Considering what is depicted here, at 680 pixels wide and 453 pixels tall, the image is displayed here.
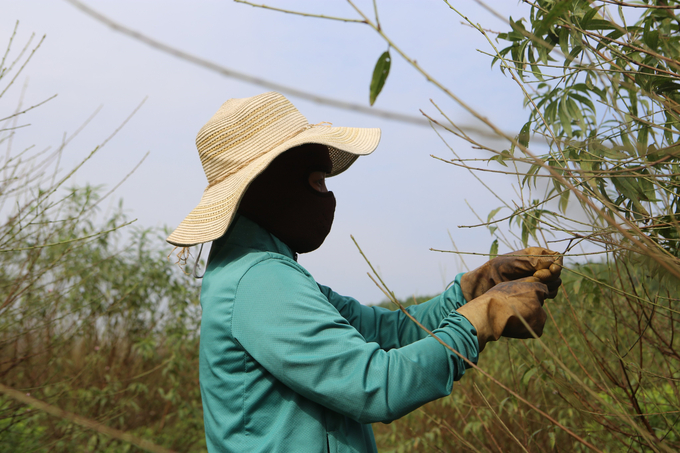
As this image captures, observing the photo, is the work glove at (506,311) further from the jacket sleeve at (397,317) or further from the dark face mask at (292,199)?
the dark face mask at (292,199)

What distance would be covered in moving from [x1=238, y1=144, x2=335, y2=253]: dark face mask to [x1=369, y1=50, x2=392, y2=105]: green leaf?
1.01 meters

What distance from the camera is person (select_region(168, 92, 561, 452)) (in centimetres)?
134

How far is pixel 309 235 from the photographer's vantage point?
1845mm

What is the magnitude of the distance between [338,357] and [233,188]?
0.64 metres

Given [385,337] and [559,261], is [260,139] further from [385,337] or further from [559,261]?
[559,261]

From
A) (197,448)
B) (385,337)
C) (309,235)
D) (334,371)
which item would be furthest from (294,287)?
(197,448)

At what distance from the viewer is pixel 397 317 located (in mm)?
2096

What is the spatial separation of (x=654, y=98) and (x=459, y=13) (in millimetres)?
534

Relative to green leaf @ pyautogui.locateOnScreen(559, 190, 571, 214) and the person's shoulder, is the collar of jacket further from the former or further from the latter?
green leaf @ pyautogui.locateOnScreen(559, 190, 571, 214)

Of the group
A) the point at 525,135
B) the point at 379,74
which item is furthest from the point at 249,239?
the point at 379,74

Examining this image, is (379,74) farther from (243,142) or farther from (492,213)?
(492,213)

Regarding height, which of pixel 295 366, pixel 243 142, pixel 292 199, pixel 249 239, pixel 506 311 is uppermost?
pixel 243 142

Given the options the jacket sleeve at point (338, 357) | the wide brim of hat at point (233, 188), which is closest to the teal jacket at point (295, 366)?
the jacket sleeve at point (338, 357)

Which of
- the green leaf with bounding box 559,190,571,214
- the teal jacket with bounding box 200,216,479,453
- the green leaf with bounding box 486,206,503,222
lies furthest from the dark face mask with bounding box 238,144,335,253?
the green leaf with bounding box 559,190,571,214
